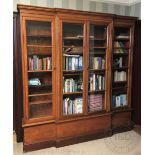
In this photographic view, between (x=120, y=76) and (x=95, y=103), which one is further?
(x=120, y=76)

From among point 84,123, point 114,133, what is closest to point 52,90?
point 84,123

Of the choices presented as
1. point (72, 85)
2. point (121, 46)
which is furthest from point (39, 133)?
point (121, 46)

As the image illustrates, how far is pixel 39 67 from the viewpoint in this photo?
272 cm

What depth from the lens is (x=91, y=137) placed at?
304cm

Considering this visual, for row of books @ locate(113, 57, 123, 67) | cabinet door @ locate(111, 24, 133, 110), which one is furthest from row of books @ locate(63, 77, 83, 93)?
row of books @ locate(113, 57, 123, 67)

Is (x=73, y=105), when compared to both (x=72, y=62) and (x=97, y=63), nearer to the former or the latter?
(x=72, y=62)

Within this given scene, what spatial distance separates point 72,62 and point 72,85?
1.27 ft

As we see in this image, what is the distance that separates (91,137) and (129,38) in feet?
6.46

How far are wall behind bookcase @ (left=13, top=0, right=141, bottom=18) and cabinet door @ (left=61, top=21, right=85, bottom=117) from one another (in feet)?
1.74

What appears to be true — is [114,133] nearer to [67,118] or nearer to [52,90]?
[67,118]

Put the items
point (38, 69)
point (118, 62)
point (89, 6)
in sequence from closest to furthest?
point (38, 69) → point (89, 6) → point (118, 62)

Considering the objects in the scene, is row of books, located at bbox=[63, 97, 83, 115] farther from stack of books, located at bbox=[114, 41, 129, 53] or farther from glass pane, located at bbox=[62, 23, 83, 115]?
stack of books, located at bbox=[114, 41, 129, 53]

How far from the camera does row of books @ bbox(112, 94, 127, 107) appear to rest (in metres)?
3.39

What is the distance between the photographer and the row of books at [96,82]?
10.1 feet
